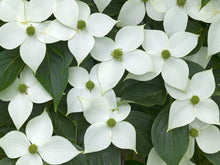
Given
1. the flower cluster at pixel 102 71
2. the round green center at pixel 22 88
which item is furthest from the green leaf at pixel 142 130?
the round green center at pixel 22 88

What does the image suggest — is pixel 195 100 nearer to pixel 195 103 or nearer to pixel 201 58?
pixel 195 103

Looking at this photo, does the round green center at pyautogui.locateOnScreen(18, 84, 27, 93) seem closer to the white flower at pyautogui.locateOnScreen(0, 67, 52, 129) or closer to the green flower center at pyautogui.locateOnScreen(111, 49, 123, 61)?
the white flower at pyautogui.locateOnScreen(0, 67, 52, 129)

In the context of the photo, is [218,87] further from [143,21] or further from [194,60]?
[143,21]

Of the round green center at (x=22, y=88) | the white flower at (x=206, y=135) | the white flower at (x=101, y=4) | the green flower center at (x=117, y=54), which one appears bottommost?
the white flower at (x=206, y=135)

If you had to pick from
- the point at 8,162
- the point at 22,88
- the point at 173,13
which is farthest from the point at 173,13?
the point at 8,162

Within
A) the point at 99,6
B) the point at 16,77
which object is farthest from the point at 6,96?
the point at 99,6

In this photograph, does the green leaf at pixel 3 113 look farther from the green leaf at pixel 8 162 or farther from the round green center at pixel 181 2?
the round green center at pixel 181 2
